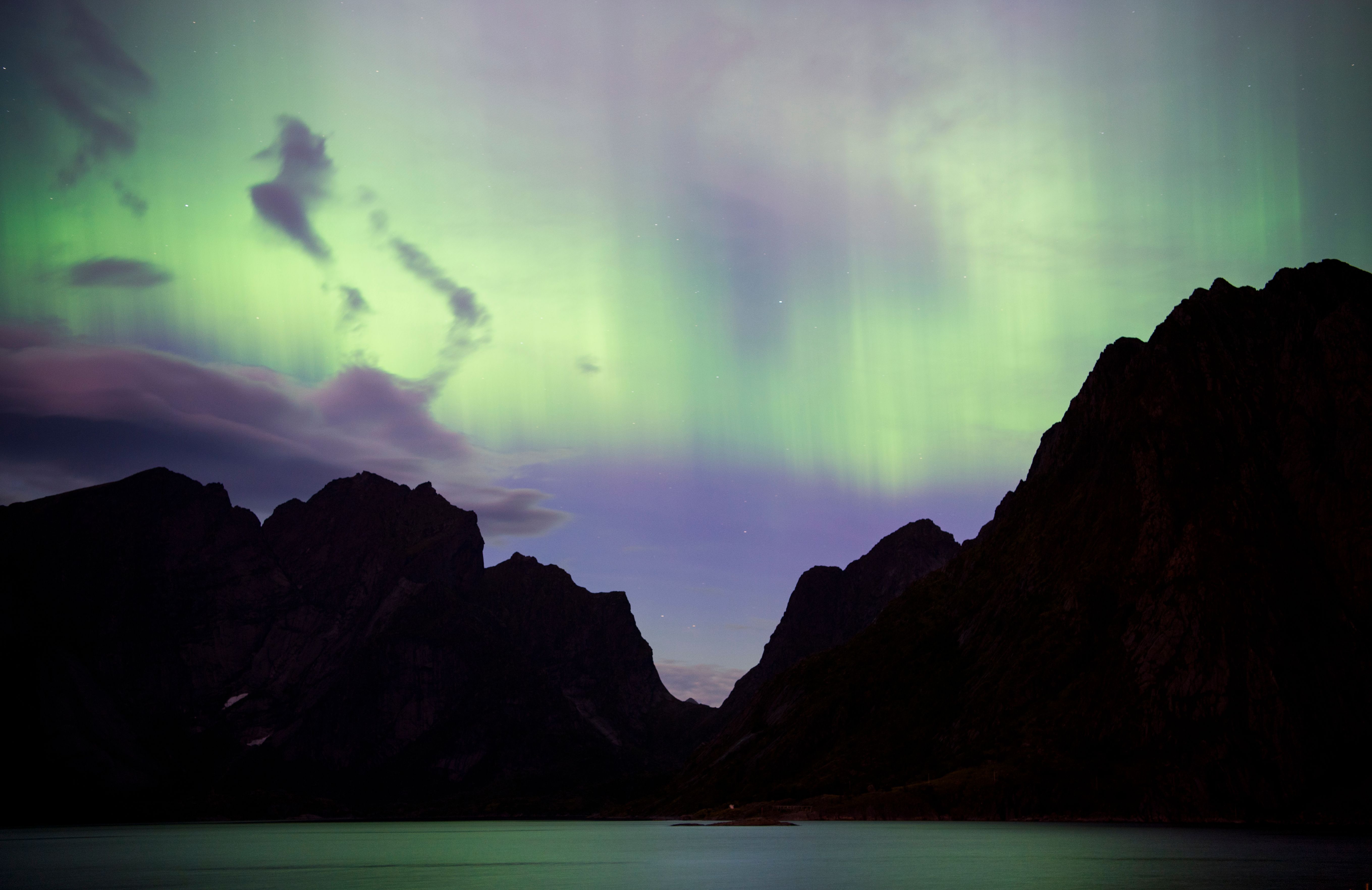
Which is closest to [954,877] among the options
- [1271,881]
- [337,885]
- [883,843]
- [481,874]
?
[1271,881]

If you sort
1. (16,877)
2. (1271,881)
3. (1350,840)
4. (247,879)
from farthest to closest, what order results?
(1350,840) < (16,877) < (247,879) < (1271,881)

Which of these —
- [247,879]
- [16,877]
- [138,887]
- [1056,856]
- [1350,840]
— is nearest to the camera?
[138,887]

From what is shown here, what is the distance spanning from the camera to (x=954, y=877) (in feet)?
394

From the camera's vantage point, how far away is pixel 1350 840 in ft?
617

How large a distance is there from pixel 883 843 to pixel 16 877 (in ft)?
445

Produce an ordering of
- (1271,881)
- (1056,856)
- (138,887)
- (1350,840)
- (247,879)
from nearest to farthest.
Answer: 1. (1271,881)
2. (138,887)
3. (247,879)
4. (1056,856)
5. (1350,840)

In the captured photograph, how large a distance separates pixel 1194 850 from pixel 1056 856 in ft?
80.4

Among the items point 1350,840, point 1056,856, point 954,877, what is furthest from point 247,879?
point 1350,840

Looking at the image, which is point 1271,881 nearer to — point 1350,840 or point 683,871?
point 683,871

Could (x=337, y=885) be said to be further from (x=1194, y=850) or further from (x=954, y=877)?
(x=1194, y=850)

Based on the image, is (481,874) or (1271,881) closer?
(1271,881)

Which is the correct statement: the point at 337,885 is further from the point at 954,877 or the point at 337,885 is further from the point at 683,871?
the point at 954,877

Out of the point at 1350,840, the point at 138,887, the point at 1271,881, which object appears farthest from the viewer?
the point at 1350,840

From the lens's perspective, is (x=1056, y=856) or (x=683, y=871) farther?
(x=1056, y=856)
